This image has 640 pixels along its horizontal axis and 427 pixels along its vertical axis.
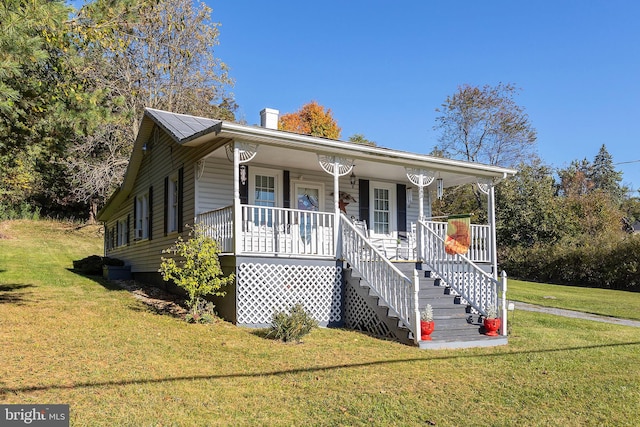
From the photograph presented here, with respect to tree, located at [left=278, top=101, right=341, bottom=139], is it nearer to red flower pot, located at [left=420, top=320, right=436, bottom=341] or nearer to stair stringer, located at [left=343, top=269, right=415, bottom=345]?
stair stringer, located at [left=343, top=269, right=415, bottom=345]

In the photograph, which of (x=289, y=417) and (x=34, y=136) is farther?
(x=34, y=136)

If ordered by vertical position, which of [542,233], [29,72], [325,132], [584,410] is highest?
[325,132]

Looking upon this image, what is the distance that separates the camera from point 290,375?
617 cm

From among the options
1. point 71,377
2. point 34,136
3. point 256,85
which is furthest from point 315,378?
point 256,85

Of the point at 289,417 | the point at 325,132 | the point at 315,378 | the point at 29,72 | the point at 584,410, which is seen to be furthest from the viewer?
the point at 325,132

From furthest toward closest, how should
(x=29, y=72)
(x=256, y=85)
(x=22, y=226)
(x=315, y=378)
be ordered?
1. (x=256, y=85)
2. (x=22, y=226)
3. (x=29, y=72)
4. (x=315, y=378)

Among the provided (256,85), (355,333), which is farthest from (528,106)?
(355,333)

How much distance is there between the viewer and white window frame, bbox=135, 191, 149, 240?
603 inches

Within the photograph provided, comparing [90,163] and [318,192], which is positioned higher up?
[90,163]

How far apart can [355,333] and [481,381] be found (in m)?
3.33

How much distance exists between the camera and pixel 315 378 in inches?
239

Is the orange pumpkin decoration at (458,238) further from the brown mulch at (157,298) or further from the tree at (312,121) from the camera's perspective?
the tree at (312,121)

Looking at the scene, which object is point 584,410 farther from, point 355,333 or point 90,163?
point 90,163
